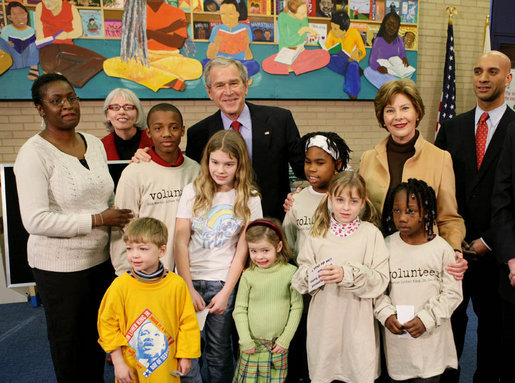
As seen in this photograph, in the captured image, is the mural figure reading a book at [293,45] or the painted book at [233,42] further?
the mural figure reading a book at [293,45]

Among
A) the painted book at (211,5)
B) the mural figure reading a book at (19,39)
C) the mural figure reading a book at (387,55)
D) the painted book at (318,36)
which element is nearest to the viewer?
the mural figure reading a book at (19,39)

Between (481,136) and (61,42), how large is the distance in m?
4.15

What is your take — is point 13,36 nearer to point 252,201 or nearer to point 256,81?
point 256,81

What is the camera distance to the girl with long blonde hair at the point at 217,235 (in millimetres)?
1978

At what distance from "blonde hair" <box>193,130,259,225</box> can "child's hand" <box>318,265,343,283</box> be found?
52 cm

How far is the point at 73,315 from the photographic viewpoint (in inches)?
75.0

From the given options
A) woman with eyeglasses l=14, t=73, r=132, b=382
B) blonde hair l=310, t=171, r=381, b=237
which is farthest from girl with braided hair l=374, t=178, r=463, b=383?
woman with eyeglasses l=14, t=73, r=132, b=382

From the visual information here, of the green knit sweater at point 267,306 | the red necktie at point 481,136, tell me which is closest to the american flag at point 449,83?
the red necktie at point 481,136

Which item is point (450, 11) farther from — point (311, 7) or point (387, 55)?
point (311, 7)

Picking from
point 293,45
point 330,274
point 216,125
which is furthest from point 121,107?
point 293,45

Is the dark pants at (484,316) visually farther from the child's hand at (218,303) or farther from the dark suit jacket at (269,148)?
the child's hand at (218,303)

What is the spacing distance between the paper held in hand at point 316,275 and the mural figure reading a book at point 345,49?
148 inches

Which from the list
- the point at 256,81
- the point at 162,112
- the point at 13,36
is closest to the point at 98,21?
the point at 13,36

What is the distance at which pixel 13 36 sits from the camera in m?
4.00
